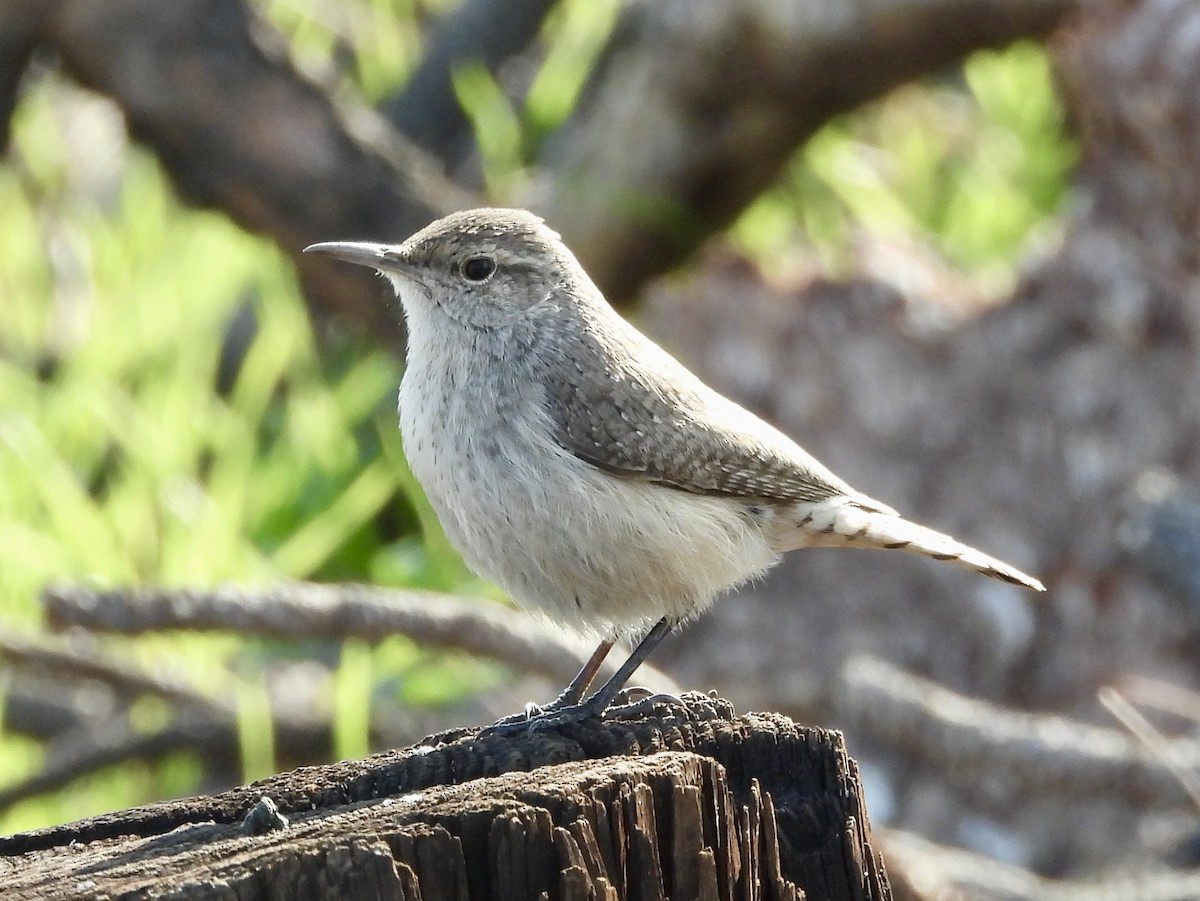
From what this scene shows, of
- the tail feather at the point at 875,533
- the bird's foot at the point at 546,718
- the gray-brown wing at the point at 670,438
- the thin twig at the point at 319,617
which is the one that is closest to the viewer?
the bird's foot at the point at 546,718

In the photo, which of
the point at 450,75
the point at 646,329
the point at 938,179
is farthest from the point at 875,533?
the point at 938,179

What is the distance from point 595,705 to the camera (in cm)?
419

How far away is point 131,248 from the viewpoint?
368 inches

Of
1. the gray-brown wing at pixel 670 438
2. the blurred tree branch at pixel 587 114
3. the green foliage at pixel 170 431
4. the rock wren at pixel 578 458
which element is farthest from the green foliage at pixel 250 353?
the gray-brown wing at pixel 670 438

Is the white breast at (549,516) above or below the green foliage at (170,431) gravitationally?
below

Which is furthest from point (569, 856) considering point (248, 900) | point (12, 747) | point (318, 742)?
point (12, 747)

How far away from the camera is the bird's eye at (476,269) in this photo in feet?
16.0

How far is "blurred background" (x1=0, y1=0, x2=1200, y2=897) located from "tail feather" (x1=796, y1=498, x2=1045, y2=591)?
142 centimetres

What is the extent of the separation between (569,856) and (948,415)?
212 inches

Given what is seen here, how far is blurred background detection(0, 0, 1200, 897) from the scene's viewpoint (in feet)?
23.9

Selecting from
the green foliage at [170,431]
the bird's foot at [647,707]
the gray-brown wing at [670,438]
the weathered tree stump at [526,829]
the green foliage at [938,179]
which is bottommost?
the weathered tree stump at [526,829]

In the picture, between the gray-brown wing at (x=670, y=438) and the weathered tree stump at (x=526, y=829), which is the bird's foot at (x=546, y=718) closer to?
the weathered tree stump at (x=526, y=829)

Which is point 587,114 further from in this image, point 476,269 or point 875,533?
point 875,533

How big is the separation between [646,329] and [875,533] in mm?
4047
